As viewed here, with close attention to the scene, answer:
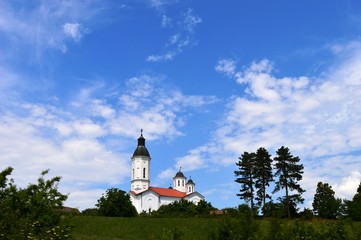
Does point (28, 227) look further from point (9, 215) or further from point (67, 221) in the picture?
point (67, 221)

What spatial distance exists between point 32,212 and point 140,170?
9065 cm

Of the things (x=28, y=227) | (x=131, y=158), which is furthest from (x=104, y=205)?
(x=28, y=227)

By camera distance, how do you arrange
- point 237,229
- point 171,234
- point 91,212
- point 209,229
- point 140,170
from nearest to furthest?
point 171,234
point 237,229
point 209,229
point 91,212
point 140,170

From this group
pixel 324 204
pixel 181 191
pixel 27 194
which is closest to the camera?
pixel 27 194

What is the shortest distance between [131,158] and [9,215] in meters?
95.0

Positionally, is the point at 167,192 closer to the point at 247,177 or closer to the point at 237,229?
the point at 247,177

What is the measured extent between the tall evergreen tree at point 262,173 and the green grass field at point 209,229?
25.2 m

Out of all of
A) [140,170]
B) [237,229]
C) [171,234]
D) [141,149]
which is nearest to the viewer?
[171,234]

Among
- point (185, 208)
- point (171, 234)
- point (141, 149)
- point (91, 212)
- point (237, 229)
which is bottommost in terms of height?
point (171, 234)

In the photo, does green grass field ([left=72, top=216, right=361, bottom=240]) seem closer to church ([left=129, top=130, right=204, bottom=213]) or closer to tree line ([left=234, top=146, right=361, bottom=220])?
tree line ([left=234, top=146, right=361, bottom=220])

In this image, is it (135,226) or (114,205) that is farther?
(114,205)

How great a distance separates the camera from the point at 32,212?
14.1 metres

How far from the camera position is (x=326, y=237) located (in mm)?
14164

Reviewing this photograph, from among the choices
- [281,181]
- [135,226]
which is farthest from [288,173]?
[135,226]
